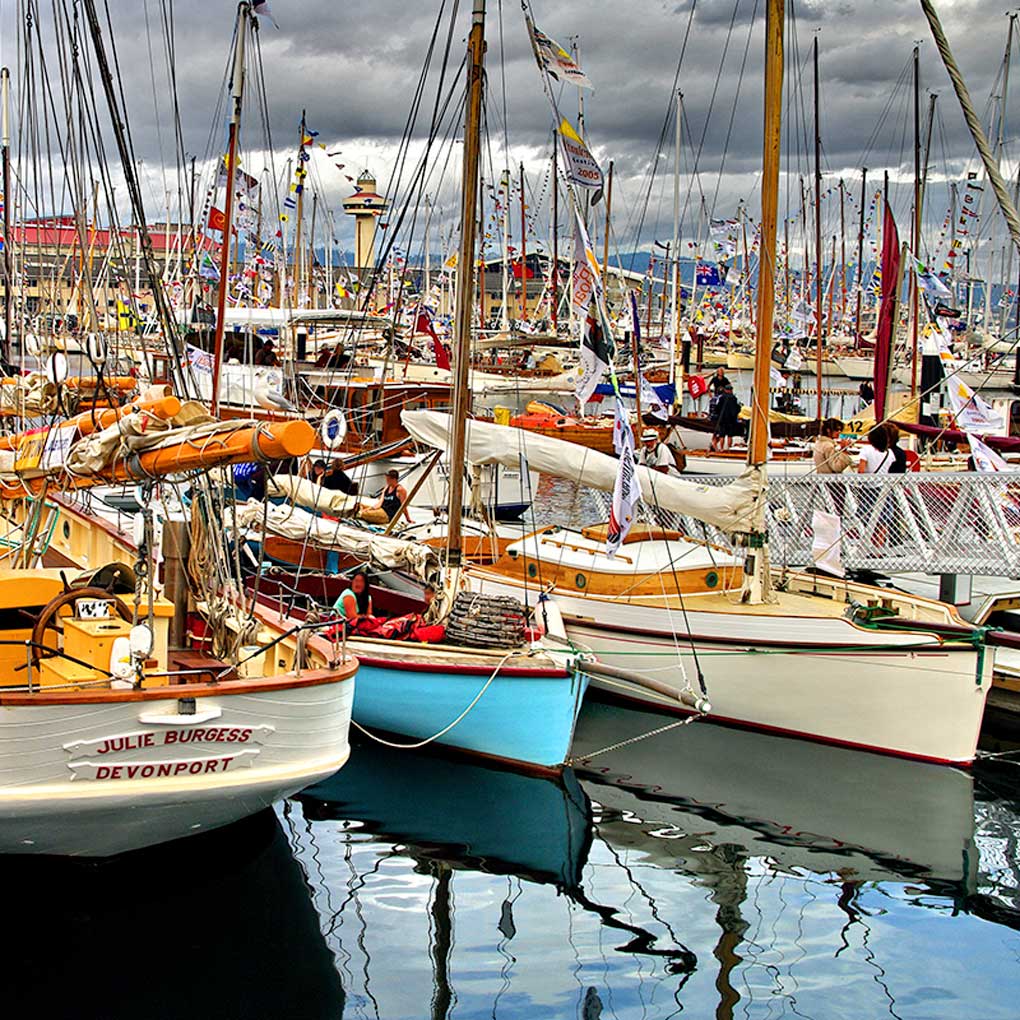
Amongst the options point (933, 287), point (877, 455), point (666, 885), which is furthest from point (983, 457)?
point (933, 287)

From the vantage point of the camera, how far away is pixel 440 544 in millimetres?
18516

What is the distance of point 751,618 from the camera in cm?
1588

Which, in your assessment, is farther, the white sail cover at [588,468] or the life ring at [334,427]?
the life ring at [334,427]

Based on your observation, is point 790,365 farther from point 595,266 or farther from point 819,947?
point 819,947

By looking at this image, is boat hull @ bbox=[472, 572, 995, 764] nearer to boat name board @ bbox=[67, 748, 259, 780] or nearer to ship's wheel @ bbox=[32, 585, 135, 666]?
boat name board @ bbox=[67, 748, 259, 780]

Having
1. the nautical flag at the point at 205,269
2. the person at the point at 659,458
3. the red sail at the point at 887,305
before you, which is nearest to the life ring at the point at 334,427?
the person at the point at 659,458

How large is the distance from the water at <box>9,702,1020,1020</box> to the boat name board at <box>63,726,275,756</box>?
160 centimetres

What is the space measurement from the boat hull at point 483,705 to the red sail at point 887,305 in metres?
11.5

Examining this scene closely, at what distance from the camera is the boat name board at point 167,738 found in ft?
32.5

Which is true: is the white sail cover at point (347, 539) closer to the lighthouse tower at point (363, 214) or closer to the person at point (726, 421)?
the person at point (726, 421)

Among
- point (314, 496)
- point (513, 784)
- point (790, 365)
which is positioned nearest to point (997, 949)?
point (513, 784)

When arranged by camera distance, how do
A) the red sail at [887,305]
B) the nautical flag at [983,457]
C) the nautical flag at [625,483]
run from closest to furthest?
the nautical flag at [625,483] < the nautical flag at [983,457] < the red sail at [887,305]

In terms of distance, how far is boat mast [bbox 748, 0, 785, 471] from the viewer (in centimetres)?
1650

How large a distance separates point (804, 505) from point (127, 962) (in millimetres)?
12684
